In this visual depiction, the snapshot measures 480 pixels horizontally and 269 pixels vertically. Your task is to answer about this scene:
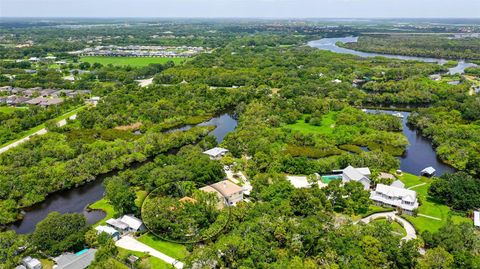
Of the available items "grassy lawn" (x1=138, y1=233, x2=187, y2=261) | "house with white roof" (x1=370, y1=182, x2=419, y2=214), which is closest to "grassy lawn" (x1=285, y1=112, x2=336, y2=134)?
"house with white roof" (x1=370, y1=182, x2=419, y2=214)

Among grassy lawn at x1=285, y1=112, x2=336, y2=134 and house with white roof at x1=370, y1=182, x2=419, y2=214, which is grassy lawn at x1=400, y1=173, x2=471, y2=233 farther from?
grassy lawn at x1=285, y1=112, x2=336, y2=134

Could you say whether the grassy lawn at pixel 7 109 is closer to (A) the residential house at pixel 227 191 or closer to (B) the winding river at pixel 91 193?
(B) the winding river at pixel 91 193

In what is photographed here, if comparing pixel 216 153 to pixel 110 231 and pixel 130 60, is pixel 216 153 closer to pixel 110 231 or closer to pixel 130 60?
pixel 110 231

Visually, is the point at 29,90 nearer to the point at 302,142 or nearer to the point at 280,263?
the point at 302,142

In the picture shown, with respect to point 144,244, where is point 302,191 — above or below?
above

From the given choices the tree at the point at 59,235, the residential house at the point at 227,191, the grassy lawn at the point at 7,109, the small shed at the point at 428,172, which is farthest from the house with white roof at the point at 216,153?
the grassy lawn at the point at 7,109

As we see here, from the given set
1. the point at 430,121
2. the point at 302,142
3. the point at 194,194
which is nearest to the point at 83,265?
the point at 194,194

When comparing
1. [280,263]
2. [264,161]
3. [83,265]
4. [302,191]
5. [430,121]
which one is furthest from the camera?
[430,121]
